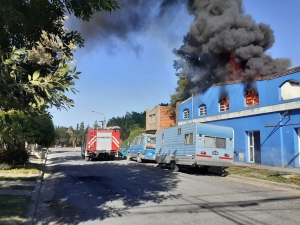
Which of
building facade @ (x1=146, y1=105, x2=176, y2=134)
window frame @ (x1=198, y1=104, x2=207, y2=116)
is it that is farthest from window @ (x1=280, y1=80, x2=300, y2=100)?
building facade @ (x1=146, y1=105, x2=176, y2=134)

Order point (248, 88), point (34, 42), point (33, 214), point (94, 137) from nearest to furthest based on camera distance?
point (34, 42) → point (33, 214) → point (248, 88) → point (94, 137)

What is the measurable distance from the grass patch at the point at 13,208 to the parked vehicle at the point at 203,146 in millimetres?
8035

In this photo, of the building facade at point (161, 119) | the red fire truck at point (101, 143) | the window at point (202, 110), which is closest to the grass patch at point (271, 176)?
the window at point (202, 110)

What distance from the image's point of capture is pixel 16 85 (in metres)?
3.20

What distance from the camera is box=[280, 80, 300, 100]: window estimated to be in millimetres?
16434

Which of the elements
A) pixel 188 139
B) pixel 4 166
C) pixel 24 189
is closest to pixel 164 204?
pixel 24 189

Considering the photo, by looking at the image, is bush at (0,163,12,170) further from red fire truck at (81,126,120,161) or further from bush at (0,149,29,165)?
red fire truck at (81,126,120,161)

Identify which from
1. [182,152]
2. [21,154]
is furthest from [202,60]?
[21,154]

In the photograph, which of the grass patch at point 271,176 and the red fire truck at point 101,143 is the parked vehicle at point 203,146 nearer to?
the grass patch at point 271,176

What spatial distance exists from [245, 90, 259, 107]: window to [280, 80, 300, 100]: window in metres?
2.08

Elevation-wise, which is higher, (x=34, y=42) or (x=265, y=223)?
(x=34, y=42)

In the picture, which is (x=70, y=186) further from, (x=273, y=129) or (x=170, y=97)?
(x=170, y=97)

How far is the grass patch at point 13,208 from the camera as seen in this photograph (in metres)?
5.92

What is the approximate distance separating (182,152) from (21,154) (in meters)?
8.65
